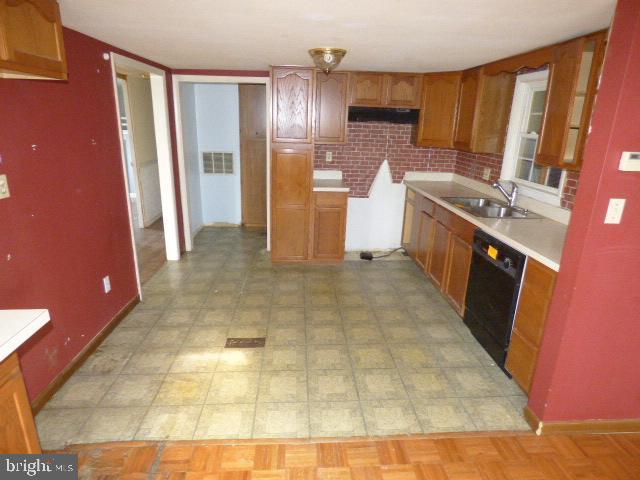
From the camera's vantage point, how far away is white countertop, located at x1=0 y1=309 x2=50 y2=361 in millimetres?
1233

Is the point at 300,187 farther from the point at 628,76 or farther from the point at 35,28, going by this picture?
the point at 628,76

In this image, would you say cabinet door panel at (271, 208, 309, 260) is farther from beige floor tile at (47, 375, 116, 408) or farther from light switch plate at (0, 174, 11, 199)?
light switch plate at (0, 174, 11, 199)

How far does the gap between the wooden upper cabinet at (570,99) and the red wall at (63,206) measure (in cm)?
301

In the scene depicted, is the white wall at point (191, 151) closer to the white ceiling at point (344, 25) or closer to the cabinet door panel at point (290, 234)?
the cabinet door panel at point (290, 234)

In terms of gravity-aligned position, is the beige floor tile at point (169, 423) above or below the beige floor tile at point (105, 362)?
below

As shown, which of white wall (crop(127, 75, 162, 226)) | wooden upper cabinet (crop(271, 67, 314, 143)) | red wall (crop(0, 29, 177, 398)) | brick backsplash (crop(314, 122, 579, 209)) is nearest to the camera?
red wall (crop(0, 29, 177, 398))

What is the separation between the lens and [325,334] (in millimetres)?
2965

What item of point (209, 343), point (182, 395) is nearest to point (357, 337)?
point (209, 343)

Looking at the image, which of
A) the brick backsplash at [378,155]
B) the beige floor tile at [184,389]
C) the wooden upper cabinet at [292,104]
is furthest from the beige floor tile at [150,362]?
the brick backsplash at [378,155]

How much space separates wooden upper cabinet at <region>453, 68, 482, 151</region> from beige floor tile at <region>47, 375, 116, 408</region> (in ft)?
11.3

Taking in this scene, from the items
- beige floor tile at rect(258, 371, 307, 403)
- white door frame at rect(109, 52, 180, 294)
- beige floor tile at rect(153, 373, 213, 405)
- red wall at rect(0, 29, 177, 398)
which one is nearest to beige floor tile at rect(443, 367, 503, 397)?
beige floor tile at rect(258, 371, 307, 403)

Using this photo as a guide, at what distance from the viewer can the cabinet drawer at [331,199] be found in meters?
4.15

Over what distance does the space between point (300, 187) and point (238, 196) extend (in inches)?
73.2

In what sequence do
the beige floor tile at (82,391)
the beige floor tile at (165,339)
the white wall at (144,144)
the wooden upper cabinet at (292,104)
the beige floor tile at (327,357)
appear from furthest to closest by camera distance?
the white wall at (144,144), the wooden upper cabinet at (292,104), the beige floor tile at (165,339), the beige floor tile at (327,357), the beige floor tile at (82,391)
